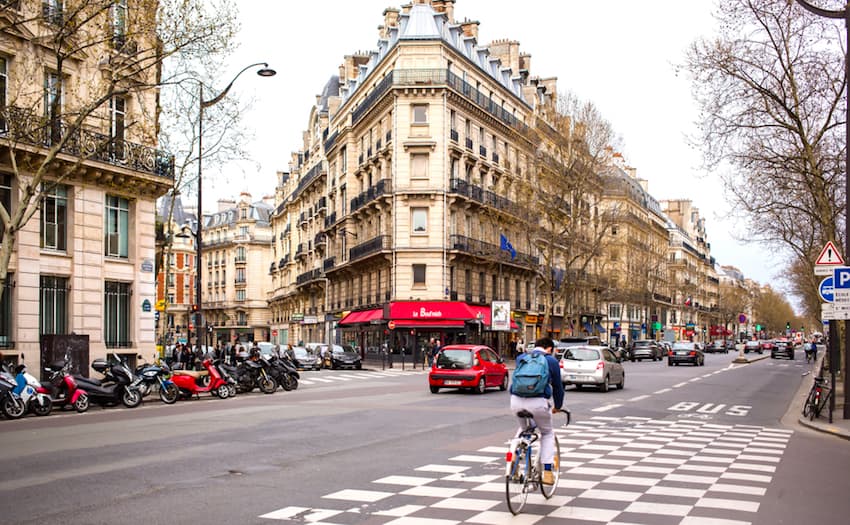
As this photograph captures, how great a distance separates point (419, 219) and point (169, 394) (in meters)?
29.5

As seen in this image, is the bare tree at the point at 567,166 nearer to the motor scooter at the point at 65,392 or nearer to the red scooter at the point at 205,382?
the red scooter at the point at 205,382

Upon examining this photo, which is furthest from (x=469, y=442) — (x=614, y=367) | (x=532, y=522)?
(x=614, y=367)

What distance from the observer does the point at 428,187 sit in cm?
4947

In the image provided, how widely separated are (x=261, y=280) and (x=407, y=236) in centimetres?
6851

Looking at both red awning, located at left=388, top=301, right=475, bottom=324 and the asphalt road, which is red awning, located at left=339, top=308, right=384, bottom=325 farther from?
the asphalt road

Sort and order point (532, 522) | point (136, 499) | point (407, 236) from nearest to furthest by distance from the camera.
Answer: point (532, 522)
point (136, 499)
point (407, 236)

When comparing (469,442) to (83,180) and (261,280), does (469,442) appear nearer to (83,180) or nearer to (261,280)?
(83,180)

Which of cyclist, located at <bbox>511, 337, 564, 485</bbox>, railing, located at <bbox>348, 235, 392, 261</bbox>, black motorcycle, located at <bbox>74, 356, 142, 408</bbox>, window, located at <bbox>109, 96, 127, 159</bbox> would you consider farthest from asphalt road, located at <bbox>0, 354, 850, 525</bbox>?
railing, located at <bbox>348, 235, 392, 261</bbox>

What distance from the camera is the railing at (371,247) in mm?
50094

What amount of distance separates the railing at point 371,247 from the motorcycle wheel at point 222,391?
26983 mm

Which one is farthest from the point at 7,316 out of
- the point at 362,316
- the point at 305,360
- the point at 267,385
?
the point at 362,316

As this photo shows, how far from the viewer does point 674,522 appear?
7273 millimetres

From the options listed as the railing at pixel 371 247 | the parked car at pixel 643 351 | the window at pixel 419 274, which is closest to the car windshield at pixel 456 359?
the window at pixel 419 274

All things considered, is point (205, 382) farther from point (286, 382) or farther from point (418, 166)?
point (418, 166)
